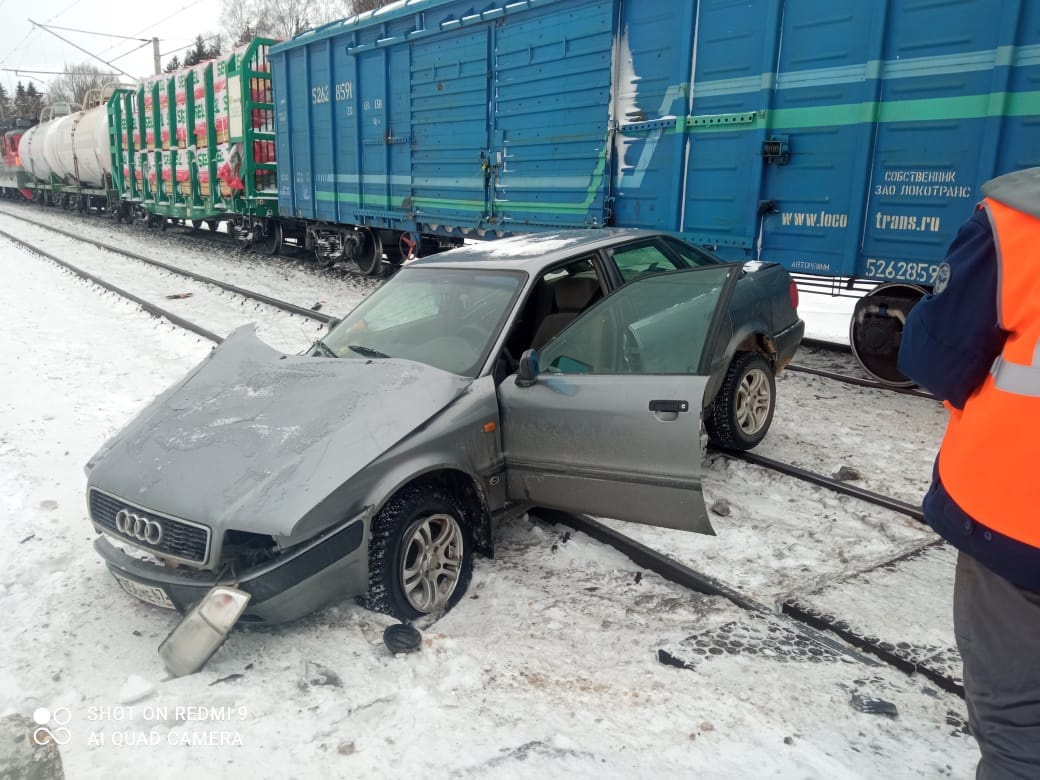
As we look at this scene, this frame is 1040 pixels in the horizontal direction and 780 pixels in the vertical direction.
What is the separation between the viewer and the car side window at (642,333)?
3496 mm

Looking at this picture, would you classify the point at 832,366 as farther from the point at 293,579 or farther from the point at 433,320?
the point at 293,579

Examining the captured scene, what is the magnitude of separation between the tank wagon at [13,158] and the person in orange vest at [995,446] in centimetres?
4437

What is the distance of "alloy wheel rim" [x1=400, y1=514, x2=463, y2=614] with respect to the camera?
3021 millimetres

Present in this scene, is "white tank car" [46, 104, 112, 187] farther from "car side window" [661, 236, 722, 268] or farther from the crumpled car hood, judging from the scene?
the crumpled car hood

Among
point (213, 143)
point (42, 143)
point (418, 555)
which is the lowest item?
point (418, 555)

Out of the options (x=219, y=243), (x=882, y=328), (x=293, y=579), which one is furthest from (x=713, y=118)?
(x=219, y=243)

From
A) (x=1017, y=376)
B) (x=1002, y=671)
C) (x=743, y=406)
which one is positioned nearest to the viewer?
(x=1017, y=376)

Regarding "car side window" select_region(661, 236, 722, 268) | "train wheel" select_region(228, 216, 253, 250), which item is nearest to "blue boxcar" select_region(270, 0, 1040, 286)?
"car side window" select_region(661, 236, 722, 268)

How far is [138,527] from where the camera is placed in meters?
2.87

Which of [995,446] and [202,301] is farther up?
[995,446]

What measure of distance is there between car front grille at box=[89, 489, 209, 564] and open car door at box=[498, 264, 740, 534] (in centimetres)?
137

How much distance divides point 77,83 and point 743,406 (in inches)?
3886

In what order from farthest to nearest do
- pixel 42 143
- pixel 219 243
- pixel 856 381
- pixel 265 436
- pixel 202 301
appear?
pixel 42 143 → pixel 219 243 → pixel 202 301 → pixel 856 381 → pixel 265 436

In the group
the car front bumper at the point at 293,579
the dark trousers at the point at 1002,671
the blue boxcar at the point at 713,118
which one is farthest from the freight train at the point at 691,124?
the car front bumper at the point at 293,579
